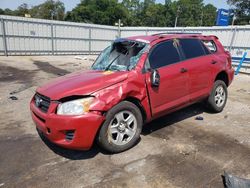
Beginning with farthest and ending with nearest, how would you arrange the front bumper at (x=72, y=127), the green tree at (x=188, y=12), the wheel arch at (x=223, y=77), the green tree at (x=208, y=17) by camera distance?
the green tree at (x=208, y=17) < the green tree at (x=188, y=12) < the wheel arch at (x=223, y=77) < the front bumper at (x=72, y=127)

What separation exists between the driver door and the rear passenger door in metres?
0.18

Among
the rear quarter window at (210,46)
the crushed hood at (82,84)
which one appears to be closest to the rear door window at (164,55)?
the crushed hood at (82,84)

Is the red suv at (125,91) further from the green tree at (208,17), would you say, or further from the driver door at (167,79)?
the green tree at (208,17)

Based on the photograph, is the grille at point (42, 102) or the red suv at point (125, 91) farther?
the grille at point (42, 102)

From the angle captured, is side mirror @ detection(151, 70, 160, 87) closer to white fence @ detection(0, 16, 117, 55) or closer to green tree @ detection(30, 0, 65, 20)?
white fence @ detection(0, 16, 117, 55)

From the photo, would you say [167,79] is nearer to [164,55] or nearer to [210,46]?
[164,55]

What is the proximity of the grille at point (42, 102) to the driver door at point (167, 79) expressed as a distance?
5.18 ft

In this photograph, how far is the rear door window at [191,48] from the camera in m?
4.71

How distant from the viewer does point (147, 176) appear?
124 inches

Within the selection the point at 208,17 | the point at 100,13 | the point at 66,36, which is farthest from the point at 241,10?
the point at 66,36

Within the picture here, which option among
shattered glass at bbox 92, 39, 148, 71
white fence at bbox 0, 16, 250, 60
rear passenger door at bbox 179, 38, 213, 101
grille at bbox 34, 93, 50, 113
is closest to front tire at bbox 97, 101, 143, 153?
shattered glass at bbox 92, 39, 148, 71

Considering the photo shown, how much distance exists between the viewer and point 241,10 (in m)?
48.2

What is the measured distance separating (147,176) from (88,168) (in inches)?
32.7

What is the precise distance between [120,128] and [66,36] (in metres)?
16.8
